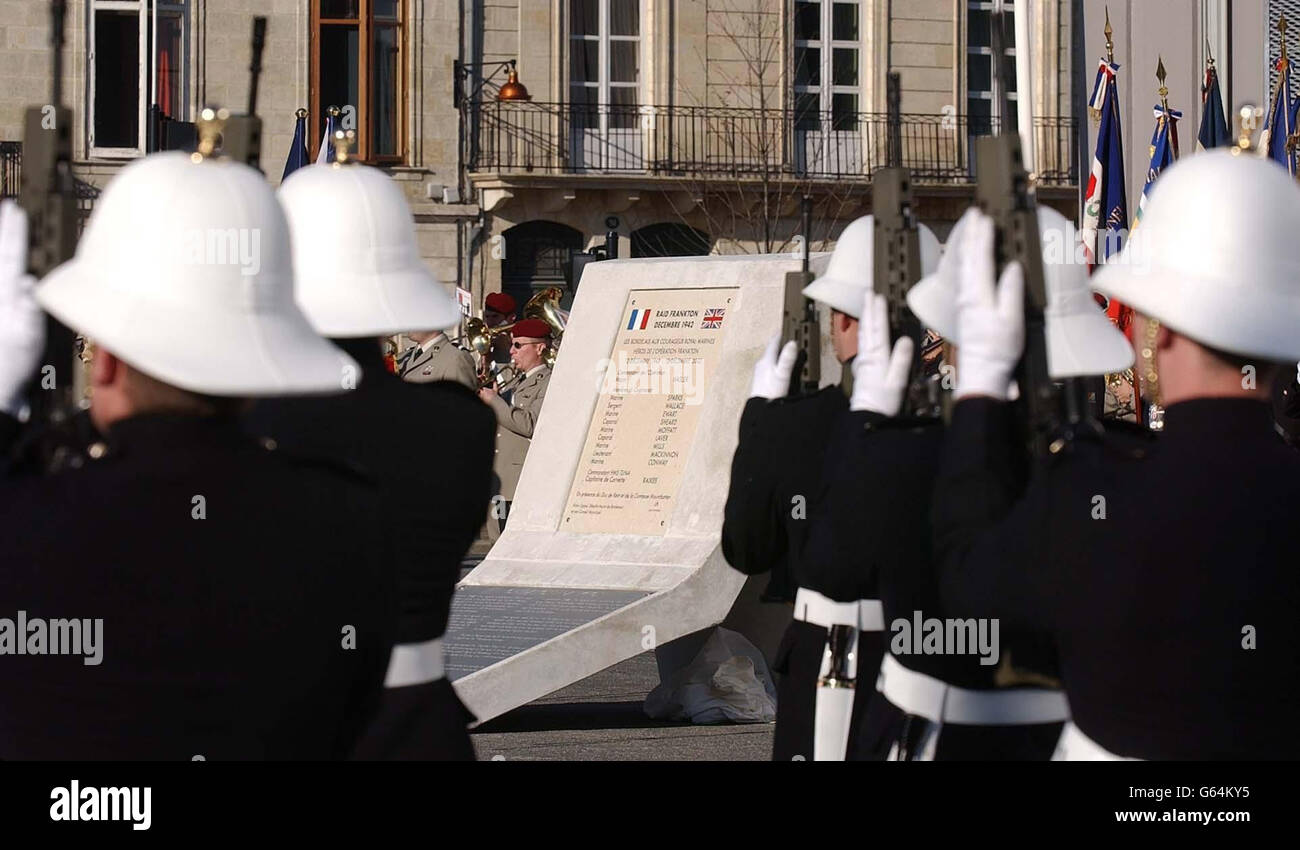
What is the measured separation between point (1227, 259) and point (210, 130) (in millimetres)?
1668

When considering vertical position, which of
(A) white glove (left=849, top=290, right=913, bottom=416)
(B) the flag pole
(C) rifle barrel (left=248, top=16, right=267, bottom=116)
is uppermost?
(B) the flag pole

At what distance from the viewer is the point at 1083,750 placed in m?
3.55

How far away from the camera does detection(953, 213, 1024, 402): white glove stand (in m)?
3.61

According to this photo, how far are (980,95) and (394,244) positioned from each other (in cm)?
2748

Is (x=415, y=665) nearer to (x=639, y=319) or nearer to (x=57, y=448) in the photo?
(x=57, y=448)

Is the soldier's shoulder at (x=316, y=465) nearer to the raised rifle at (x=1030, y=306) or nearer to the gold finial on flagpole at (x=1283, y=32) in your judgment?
the raised rifle at (x=1030, y=306)

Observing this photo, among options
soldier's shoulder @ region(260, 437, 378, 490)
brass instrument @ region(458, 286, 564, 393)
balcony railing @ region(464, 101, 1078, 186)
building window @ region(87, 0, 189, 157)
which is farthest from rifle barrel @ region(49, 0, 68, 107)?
balcony railing @ region(464, 101, 1078, 186)

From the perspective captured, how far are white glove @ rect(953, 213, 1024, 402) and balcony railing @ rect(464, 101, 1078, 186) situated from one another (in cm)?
2595

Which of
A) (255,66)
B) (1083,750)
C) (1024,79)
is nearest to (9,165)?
(1024,79)

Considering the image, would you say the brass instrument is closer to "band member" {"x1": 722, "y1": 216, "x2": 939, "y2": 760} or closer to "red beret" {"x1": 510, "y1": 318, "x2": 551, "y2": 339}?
"red beret" {"x1": 510, "y1": 318, "x2": 551, "y2": 339}

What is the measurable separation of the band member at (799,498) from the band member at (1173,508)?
1747 millimetres

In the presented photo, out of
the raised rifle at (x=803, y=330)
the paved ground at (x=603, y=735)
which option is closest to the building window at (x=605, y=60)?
the paved ground at (x=603, y=735)

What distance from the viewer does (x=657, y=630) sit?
31.5ft
